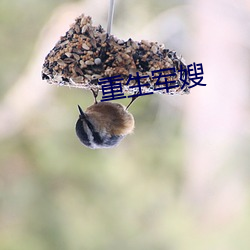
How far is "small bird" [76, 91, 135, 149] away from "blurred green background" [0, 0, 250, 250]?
1.76m

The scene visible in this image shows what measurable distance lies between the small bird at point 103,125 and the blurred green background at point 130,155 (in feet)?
5.78

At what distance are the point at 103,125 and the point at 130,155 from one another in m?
2.21

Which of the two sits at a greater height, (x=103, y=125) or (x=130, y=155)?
(x=130, y=155)

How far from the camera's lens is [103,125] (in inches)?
47.8

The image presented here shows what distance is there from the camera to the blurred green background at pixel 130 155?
3.03 metres

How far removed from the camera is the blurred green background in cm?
303

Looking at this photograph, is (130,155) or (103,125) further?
(130,155)

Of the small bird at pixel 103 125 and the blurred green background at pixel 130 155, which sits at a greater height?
the blurred green background at pixel 130 155

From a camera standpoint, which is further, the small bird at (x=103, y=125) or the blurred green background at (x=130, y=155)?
the blurred green background at (x=130, y=155)
